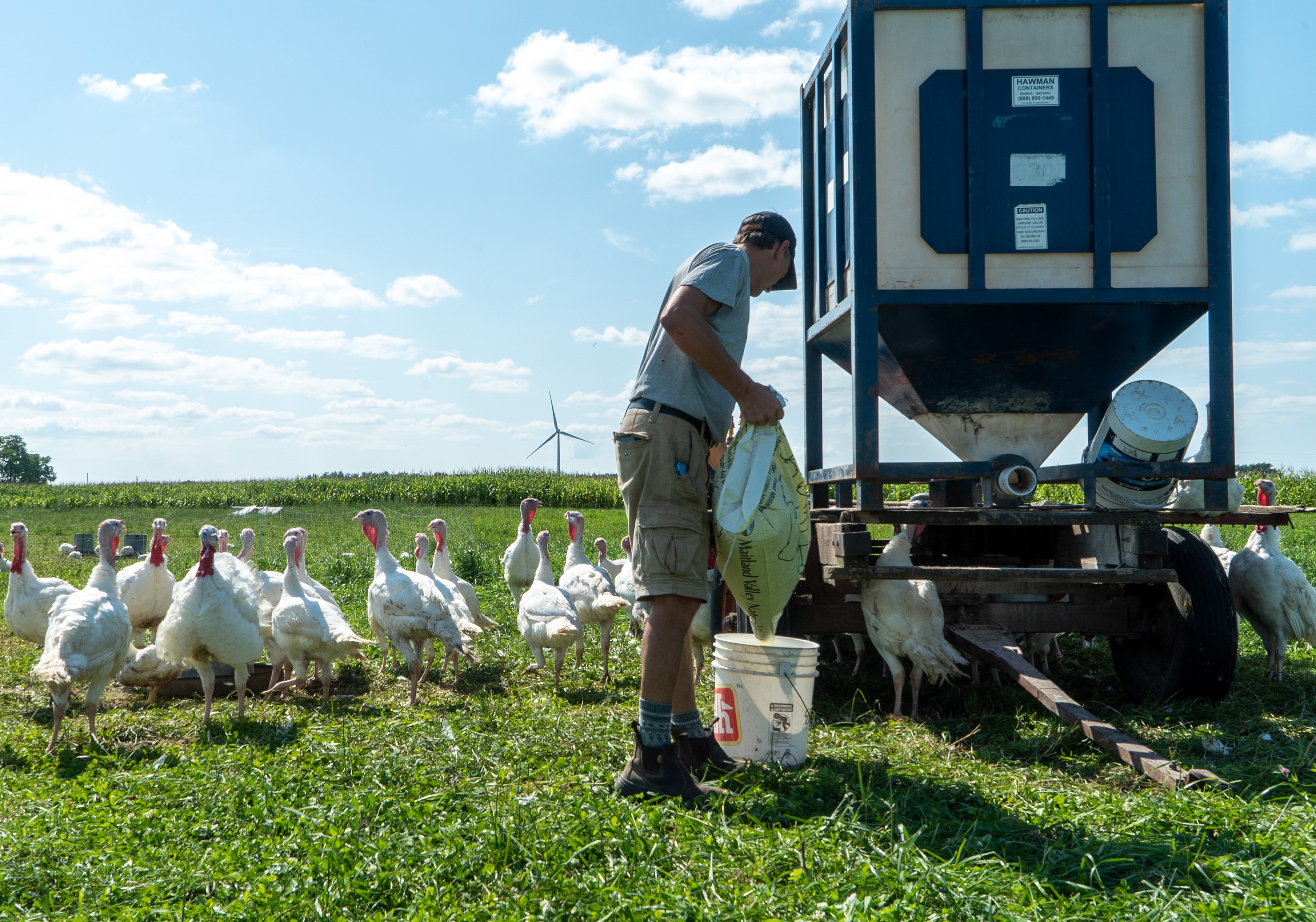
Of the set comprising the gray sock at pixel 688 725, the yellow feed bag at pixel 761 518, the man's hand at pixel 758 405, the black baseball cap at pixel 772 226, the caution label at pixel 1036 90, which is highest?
the caution label at pixel 1036 90

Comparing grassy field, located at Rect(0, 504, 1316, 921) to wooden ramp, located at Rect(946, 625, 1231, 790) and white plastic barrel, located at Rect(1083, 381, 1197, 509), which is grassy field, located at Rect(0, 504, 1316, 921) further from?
white plastic barrel, located at Rect(1083, 381, 1197, 509)

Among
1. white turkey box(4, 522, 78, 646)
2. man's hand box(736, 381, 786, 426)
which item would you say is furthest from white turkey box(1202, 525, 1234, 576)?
white turkey box(4, 522, 78, 646)

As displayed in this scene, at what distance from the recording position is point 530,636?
660cm

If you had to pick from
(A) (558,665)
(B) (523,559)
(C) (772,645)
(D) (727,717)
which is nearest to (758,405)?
(C) (772,645)

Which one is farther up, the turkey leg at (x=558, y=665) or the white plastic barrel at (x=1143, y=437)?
the white plastic barrel at (x=1143, y=437)

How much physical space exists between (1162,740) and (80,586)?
12.3m

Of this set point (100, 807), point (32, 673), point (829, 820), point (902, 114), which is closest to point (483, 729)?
point (100, 807)

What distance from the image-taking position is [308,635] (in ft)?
19.9

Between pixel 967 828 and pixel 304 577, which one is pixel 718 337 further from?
pixel 304 577

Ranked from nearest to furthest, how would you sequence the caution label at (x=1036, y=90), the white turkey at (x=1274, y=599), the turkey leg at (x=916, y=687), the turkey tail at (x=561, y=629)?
A: the caution label at (x=1036, y=90) < the turkey leg at (x=916, y=687) < the white turkey at (x=1274, y=599) < the turkey tail at (x=561, y=629)

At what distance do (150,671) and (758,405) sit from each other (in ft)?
16.2

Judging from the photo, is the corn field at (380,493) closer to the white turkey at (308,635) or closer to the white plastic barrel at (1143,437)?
the white turkey at (308,635)

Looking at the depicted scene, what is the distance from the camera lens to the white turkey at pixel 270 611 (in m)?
6.69

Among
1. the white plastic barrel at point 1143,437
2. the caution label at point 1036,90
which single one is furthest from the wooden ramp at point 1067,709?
the caution label at point 1036,90
